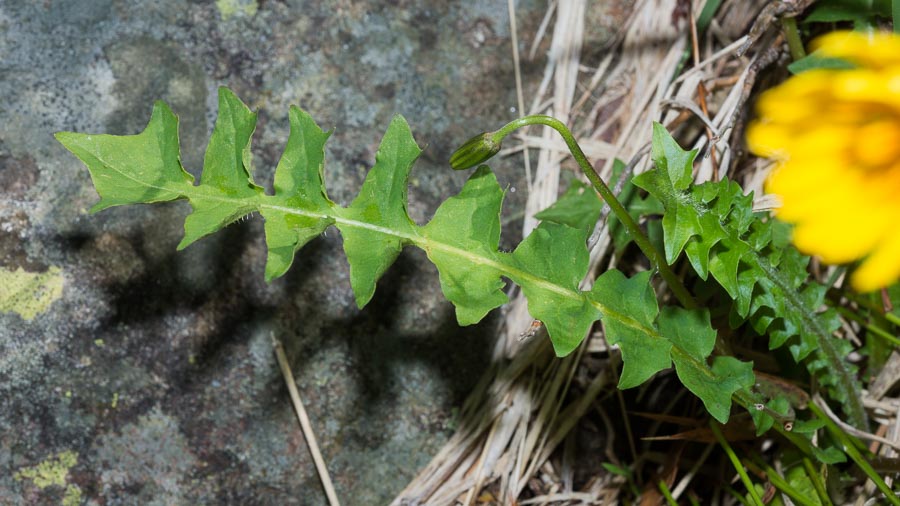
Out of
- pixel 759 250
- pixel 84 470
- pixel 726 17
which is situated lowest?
pixel 84 470

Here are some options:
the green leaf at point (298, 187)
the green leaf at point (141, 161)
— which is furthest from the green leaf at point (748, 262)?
the green leaf at point (141, 161)

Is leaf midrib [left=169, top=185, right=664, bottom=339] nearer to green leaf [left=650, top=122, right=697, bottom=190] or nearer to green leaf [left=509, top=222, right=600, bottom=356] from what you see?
green leaf [left=509, top=222, right=600, bottom=356]

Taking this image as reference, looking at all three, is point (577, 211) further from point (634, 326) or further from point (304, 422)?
point (304, 422)

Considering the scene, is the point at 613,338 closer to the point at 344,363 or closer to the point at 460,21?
the point at 344,363

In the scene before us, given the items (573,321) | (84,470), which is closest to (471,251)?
(573,321)

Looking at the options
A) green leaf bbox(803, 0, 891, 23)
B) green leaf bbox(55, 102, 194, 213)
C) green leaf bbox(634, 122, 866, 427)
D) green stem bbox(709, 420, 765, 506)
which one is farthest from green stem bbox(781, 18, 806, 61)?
green leaf bbox(55, 102, 194, 213)

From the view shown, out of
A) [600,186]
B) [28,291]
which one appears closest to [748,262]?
[600,186]
